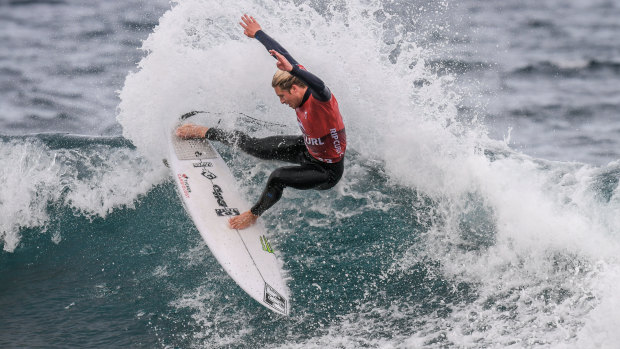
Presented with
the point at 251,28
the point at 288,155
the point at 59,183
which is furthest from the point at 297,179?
the point at 59,183

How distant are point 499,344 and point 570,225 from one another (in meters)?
1.88

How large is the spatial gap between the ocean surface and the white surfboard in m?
0.19

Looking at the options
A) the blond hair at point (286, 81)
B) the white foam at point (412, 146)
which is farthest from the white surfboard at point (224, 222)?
the blond hair at point (286, 81)

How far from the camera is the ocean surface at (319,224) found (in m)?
5.57

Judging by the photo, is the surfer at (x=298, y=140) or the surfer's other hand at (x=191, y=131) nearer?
the surfer at (x=298, y=140)

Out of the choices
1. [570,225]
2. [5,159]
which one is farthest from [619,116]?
[5,159]

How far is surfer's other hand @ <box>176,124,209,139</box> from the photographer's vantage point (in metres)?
7.09

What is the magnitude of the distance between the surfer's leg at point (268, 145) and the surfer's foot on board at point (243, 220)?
2.35 ft

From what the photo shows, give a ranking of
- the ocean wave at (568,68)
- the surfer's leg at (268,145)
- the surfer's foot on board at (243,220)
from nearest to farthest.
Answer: the surfer's foot on board at (243,220)
the surfer's leg at (268,145)
the ocean wave at (568,68)

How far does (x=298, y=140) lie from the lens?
6555mm

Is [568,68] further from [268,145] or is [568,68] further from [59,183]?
[59,183]

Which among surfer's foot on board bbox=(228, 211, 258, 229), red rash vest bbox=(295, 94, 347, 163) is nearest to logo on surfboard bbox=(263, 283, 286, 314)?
surfer's foot on board bbox=(228, 211, 258, 229)

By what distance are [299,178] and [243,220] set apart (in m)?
0.76

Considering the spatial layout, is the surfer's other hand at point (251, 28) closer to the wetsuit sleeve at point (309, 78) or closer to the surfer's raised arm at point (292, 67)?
the surfer's raised arm at point (292, 67)
